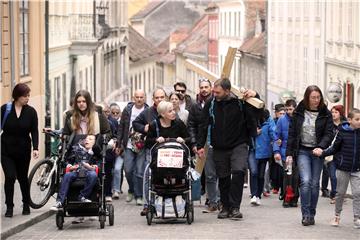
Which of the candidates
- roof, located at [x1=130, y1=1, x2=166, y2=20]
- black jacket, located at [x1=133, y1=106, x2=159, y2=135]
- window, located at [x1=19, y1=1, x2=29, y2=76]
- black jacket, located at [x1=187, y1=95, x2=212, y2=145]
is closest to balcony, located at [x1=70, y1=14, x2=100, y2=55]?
window, located at [x1=19, y1=1, x2=29, y2=76]

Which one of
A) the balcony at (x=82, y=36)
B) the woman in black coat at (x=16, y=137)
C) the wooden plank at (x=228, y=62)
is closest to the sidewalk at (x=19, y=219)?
the woman in black coat at (x=16, y=137)

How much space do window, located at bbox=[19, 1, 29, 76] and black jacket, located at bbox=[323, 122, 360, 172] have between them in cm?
1180

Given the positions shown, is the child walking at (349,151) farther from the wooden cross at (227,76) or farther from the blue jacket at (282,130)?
the blue jacket at (282,130)

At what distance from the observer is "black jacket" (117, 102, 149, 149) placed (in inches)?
647

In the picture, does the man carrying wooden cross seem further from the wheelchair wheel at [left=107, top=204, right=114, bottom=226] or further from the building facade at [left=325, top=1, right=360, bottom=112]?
the building facade at [left=325, top=1, right=360, bottom=112]

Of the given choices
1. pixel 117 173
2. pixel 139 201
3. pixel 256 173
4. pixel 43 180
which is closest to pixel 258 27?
pixel 117 173

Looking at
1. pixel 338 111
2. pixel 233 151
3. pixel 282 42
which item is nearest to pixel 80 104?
pixel 233 151

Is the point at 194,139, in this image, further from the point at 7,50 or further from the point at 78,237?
the point at 7,50

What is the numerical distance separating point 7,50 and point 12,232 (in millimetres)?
8874

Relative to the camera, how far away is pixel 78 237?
12078mm

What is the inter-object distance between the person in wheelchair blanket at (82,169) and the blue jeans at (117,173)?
495cm

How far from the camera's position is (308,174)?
13125 mm

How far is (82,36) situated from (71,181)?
2978 centimetres

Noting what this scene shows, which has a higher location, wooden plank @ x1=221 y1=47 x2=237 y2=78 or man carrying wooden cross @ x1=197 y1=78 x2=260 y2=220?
wooden plank @ x1=221 y1=47 x2=237 y2=78
